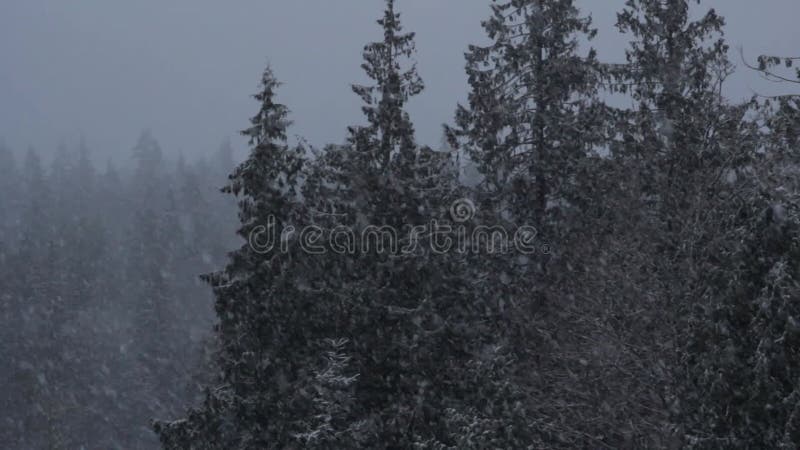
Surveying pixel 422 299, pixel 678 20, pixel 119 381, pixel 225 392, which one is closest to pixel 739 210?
pixel 422 299

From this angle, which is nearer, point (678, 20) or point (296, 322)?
point (296, 322)

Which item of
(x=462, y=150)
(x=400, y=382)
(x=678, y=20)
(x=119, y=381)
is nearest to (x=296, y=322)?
(x=400, y=382)

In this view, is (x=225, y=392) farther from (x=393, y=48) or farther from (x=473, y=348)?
(x=393, y=48)

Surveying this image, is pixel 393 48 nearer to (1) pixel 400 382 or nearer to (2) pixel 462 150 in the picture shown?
(2) pixel 462 150

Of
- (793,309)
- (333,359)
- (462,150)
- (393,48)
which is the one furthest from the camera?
(462,150)

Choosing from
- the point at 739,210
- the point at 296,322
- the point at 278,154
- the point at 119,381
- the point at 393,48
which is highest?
the point at 393,48

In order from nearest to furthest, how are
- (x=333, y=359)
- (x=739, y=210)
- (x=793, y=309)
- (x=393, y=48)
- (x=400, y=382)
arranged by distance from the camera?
(x=793, y=309) → (x=739, y=210) → (x=333, y=359) → (x=400, y=382) → (x=393, y=48)

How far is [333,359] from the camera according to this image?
44.3 feet

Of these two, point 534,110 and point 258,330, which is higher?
point 534,110

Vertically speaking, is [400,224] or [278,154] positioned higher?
[278,154]

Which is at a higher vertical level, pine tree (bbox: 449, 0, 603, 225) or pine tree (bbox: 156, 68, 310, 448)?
pine tree (bbox: 449, 0, 603, 225)

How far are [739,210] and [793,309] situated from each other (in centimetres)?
167

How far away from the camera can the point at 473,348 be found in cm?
1507

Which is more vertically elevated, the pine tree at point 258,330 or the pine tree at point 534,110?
the pine tree at point 534,110
